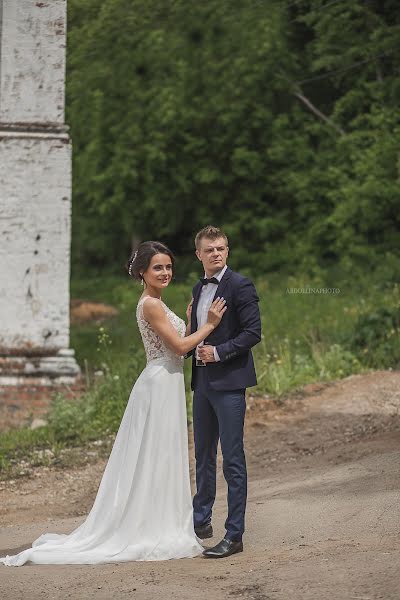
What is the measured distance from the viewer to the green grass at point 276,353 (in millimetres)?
10844

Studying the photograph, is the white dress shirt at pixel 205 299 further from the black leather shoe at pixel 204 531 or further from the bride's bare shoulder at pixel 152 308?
the black leather shoe at pixel 204 531

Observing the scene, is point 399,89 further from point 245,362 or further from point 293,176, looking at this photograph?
point 245,362

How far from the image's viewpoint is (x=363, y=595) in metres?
5.12

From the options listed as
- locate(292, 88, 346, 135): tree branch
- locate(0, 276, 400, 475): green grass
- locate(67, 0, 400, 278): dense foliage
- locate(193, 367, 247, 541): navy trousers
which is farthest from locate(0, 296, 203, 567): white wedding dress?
locate(292, 88, 346, 135): tree branch

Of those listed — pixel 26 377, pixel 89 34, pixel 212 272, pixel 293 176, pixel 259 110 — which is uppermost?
pixel 89 34

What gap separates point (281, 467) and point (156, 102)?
15.9 metres

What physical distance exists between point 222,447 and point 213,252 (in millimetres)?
1113

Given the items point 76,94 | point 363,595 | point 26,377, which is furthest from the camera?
point 76,94

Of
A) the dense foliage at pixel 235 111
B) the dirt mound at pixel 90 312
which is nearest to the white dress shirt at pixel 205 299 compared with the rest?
the dirt mound at pixel 90 312

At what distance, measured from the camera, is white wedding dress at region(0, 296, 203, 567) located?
6.36 m

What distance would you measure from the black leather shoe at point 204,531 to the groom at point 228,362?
0.46 meters

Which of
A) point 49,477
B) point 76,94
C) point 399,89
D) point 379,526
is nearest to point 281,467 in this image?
point 49,477

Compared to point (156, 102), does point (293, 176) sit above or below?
below

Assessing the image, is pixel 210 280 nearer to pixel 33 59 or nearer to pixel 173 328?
pixel 173 328
